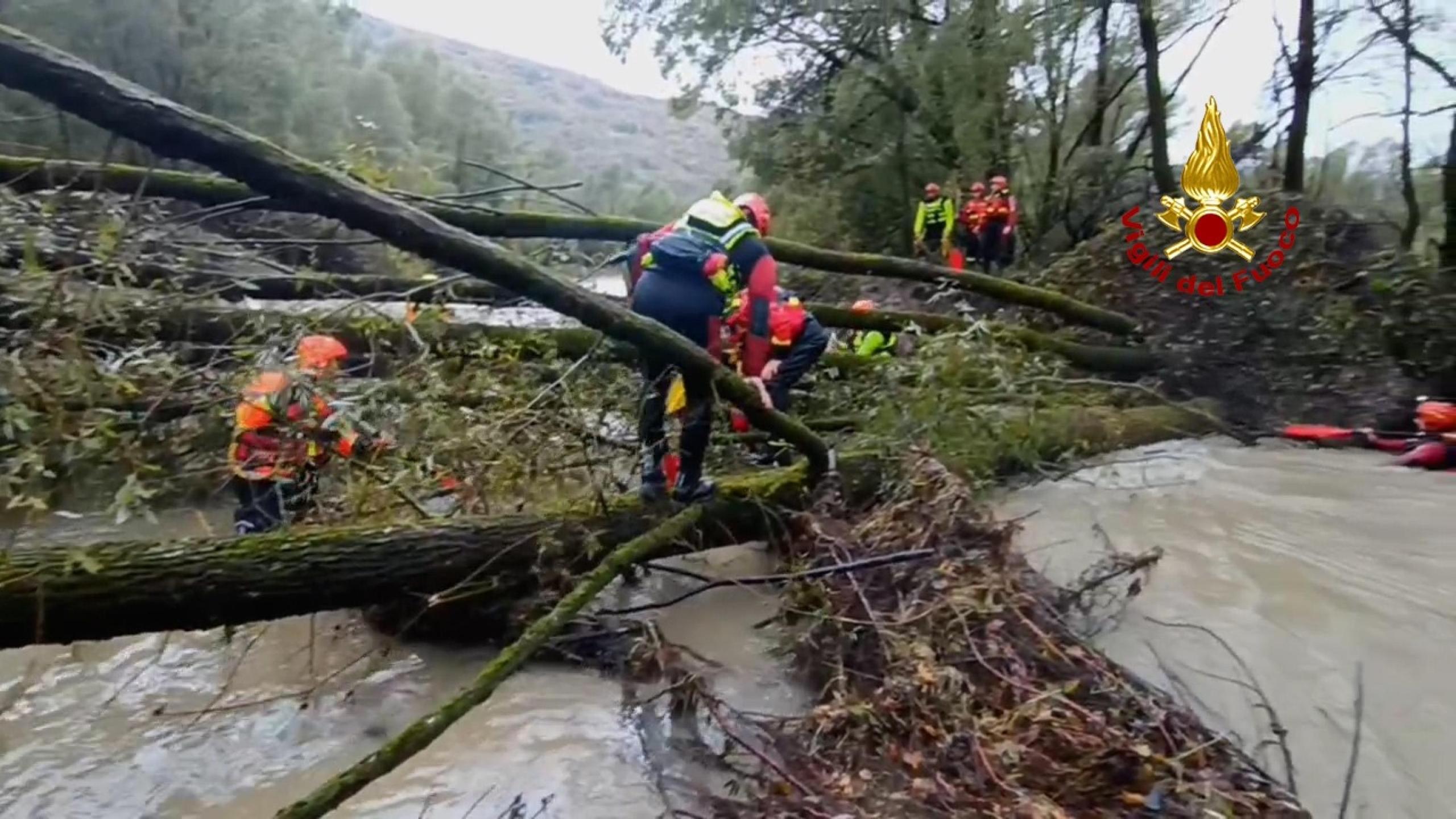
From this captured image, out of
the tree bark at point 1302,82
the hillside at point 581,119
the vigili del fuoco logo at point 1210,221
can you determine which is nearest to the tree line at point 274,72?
the hillside at point 581,119

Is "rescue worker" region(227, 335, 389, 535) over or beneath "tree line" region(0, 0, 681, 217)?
beneath

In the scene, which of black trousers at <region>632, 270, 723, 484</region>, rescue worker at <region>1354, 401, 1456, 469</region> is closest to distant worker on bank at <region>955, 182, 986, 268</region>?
rescue worker at <region>1354, 401, 1456, 469</region>

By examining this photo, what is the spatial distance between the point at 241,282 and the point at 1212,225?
7337 mm

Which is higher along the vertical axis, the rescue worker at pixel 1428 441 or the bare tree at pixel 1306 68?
the bare tree at pixel 1306 68

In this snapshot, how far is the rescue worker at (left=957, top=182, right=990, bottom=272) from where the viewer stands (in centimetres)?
1312

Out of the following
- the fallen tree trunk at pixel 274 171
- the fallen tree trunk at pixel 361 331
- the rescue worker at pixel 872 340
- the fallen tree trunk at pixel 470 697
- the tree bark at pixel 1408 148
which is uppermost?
the tree bark at pixel 1408 148

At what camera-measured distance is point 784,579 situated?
14.1ft

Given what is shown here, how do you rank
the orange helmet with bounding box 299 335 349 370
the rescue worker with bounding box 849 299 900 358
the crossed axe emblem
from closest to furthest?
the orange helmet with bounding box 299 335 349 370
the rescue worker with bounding box 849 299 900 358
the crossed axe emblem

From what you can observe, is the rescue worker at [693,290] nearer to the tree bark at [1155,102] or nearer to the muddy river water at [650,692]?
the muddy river water at [650,692]

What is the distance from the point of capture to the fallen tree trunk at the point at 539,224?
11.0ft

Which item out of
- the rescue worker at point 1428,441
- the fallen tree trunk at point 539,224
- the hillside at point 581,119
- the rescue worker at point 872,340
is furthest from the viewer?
the hillside at point 581,119

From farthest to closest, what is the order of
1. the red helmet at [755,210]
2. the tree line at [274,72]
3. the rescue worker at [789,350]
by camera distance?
the tree line at [274,72], the rescue worker at [789,350], the red helmet at [755,210]

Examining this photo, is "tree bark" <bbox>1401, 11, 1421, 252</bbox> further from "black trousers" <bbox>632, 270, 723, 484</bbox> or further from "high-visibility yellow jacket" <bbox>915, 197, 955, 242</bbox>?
"black trousers" <bbox>632, 270, 723, 484</bbox>

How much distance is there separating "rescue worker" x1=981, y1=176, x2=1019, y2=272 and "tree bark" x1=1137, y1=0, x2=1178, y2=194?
5.46ft
